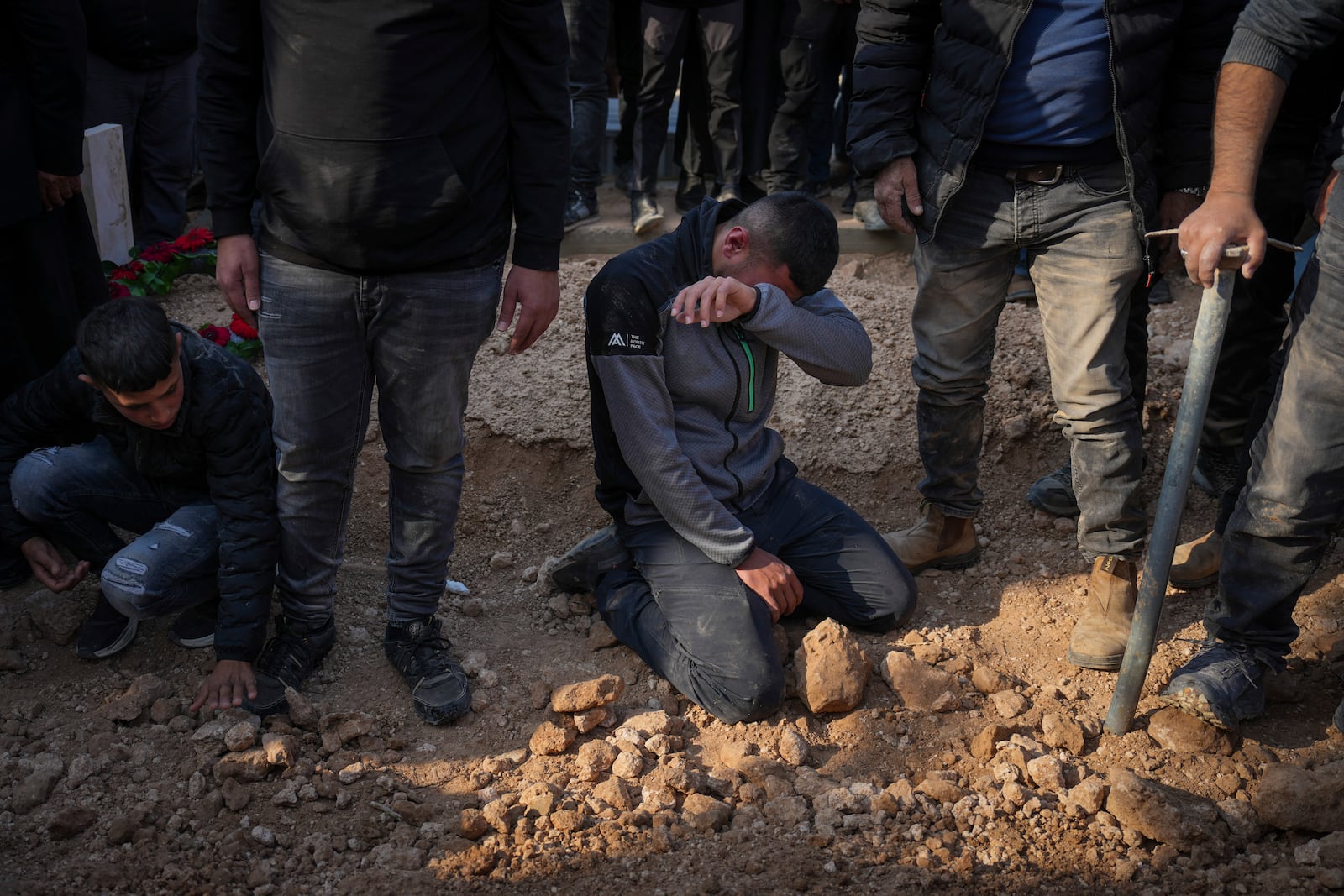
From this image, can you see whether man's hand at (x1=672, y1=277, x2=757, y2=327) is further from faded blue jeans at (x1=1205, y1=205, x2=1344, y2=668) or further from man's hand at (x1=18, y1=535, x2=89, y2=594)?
man's hand at (x1=18, y1=535, x2=89, y2=594)

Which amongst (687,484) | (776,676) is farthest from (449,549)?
(776,676)

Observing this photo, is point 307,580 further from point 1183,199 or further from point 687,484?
point 1183,199

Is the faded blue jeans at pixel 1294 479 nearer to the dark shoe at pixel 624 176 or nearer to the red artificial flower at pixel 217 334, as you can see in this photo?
the red artificial flower at pixel 217 334

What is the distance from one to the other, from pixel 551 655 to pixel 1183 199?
210 cm

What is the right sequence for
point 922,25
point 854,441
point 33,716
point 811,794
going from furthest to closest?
1. point 854,441
2. point 922,25
3. point 33,716
4. point 811,794

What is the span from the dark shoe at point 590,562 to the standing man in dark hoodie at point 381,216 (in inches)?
22.9

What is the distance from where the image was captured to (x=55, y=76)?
11.1 ft

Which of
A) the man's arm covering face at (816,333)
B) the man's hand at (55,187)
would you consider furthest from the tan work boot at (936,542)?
the man's hand at (55,187)

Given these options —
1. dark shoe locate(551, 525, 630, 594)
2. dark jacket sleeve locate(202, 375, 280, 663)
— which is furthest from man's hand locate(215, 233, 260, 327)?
dark shoe locate(551, 525, 630, 594)

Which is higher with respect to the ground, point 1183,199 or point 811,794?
point 1183,199

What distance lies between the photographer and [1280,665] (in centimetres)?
289

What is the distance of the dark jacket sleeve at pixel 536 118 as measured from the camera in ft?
8.41

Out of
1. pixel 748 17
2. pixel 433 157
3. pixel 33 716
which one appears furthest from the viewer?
pixel 748 17

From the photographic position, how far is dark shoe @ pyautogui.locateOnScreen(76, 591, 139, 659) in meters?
3.10
